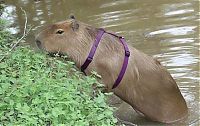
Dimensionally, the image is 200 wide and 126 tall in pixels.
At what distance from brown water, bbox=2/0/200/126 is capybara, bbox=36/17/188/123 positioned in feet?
0.66

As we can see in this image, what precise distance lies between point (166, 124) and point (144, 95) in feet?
1.39

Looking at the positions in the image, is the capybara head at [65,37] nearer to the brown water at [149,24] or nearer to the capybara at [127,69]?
the capybara at [127,69]

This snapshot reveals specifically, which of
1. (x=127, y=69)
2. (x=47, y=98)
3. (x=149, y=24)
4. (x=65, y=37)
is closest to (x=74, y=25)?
(x=65, y=37)

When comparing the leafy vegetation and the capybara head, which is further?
the capybara head

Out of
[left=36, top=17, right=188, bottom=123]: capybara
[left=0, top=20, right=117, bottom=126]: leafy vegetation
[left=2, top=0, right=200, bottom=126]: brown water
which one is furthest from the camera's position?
[left=2, top=0, right=200, bottom=126]: brown water

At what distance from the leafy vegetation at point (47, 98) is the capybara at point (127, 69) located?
474 millimetres

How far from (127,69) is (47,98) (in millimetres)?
1469

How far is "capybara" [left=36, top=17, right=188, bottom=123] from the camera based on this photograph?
5258mm

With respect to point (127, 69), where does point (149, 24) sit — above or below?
below

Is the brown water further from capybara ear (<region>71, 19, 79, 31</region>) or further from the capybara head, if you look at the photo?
capybara ear (<region>71, 19, 79, 31</region>)

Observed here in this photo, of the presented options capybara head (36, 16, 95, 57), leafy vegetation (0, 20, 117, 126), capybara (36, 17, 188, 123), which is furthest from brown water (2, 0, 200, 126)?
leafy vegetation (0, 20, 117, 126)

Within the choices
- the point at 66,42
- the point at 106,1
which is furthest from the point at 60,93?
the point at 106,1

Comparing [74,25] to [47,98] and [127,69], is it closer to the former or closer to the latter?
[127,69]

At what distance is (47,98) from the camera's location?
13.0ft
